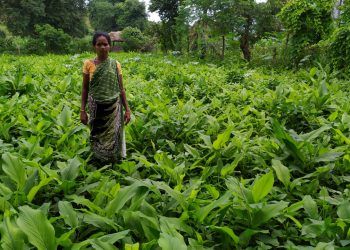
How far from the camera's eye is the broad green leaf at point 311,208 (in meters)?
2.73

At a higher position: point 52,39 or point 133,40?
point 52,39

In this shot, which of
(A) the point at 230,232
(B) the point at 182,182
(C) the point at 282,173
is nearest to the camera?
(A) the point at 230,232

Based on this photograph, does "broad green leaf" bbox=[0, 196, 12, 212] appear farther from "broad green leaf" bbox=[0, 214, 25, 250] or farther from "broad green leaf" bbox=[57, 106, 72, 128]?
"broad green leaf" bbox=[57, 106, 72, 128]

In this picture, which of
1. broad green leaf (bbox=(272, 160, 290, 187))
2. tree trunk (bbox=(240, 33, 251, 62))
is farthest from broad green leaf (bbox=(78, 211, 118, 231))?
tree trunk (bbox=(240, 33, 251, 62))

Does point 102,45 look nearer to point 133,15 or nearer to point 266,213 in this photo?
point 266,213

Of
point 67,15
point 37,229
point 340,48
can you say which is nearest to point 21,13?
point 67,15

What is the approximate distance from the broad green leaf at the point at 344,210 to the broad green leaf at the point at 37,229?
6.26 feet

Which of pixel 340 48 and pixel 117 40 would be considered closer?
pixel 340 48

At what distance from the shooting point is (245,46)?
49.5 ft

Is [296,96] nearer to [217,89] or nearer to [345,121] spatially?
[345,121]

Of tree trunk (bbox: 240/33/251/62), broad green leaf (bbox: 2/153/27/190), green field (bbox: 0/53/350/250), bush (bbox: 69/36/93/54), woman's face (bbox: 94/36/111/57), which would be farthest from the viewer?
bush (bbox: 69/36/93/54)

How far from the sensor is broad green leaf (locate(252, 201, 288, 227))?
8.25 feet

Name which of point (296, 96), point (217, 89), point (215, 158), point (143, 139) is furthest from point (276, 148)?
point (217, 89)

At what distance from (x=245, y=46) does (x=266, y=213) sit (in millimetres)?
13314
